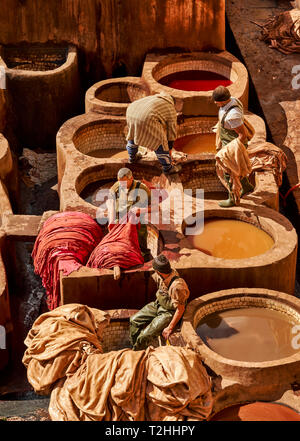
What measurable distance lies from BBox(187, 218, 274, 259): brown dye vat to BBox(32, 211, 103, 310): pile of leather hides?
5.16 feet

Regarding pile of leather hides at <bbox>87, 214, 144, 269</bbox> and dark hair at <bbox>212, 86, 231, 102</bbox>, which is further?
dark hair at <bbox>212, 86, 231, 102</bbox>

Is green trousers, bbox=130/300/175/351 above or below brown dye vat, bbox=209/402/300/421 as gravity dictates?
above

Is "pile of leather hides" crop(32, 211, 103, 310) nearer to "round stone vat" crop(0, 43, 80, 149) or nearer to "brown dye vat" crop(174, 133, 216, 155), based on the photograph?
"brown dye vat" crop(174, 133, 216, 155)

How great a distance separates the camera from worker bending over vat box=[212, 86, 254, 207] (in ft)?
44.1

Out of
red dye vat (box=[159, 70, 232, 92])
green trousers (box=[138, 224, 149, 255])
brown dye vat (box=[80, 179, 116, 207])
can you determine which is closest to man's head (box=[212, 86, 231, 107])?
green trousers (box=[138, 224, 149, 255])

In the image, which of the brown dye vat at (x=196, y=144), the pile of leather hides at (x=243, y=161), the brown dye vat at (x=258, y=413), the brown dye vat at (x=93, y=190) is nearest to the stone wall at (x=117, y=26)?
the brown dye vat at (x=196, y=144)

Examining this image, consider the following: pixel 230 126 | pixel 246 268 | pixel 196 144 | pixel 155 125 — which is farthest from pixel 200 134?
pixel 246 268

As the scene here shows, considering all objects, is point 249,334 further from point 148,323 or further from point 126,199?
point 126,199

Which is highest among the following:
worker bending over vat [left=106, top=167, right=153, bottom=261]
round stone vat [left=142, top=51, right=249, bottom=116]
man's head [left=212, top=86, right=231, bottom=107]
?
man's head [left=212, top=86, right=231, bottom=107]

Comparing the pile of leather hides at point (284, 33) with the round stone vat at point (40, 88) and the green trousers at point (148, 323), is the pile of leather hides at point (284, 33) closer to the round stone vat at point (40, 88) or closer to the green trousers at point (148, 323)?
the round stone vat at point (40, 88)

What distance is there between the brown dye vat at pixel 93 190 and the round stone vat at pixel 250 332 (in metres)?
3.58

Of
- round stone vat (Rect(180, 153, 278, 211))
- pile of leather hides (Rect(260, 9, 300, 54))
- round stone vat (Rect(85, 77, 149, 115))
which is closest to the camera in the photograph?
round stone vat (Rect(180, 153, 278, 211))

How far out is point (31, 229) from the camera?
13875 mm

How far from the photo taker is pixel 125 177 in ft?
41.5
